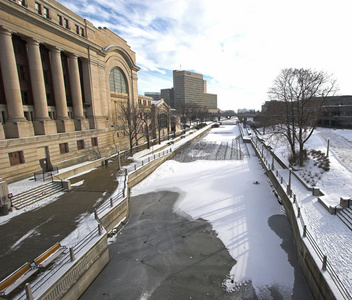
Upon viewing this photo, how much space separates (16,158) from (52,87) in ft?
34.0

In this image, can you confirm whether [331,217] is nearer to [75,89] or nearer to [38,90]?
[38,90]

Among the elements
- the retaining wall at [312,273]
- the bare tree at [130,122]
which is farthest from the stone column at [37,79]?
the retaining wall at [312,273]

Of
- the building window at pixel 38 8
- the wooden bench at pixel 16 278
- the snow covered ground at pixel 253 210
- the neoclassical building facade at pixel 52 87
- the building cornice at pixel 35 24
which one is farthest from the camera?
the building window at pixel 38 8

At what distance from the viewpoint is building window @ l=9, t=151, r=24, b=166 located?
736 inches

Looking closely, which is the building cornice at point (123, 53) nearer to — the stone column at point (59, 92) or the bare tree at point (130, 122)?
the bare tree at point (130, 122)

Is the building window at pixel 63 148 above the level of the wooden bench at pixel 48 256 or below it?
above

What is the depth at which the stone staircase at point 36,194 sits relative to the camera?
14434 millimetres

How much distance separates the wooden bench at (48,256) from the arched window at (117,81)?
3156cm

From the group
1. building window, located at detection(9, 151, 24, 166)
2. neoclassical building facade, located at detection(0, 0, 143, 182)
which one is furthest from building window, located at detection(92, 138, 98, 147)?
building window, located at detection(9, 151, 24, 166)


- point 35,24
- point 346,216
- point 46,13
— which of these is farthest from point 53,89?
point 346,216

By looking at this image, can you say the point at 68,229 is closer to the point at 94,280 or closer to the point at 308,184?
the point at 94,280

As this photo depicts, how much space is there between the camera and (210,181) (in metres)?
22.2

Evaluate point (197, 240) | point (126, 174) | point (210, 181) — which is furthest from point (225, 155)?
point (197, 240)

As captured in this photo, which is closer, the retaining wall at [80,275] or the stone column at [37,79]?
the retaining wall at [80,275]
